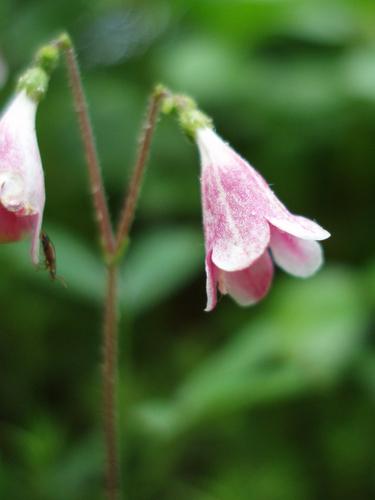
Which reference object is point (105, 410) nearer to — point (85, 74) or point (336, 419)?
point (336, 419)

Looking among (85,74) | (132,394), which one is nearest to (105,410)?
(132,394)

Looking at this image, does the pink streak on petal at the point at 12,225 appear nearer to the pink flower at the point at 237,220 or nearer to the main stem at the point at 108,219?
the main stem at the point at 108,219

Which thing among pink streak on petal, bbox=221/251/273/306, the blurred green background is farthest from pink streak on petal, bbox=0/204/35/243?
the blurred green background

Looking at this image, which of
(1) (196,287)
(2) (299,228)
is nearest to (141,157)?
(2) (299,228)

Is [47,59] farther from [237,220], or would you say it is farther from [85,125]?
[237,220]

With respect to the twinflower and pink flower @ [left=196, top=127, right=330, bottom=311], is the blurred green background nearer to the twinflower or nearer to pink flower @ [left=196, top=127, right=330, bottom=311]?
pink flower @ [left=196, top=127, right=330, bottom=311]
